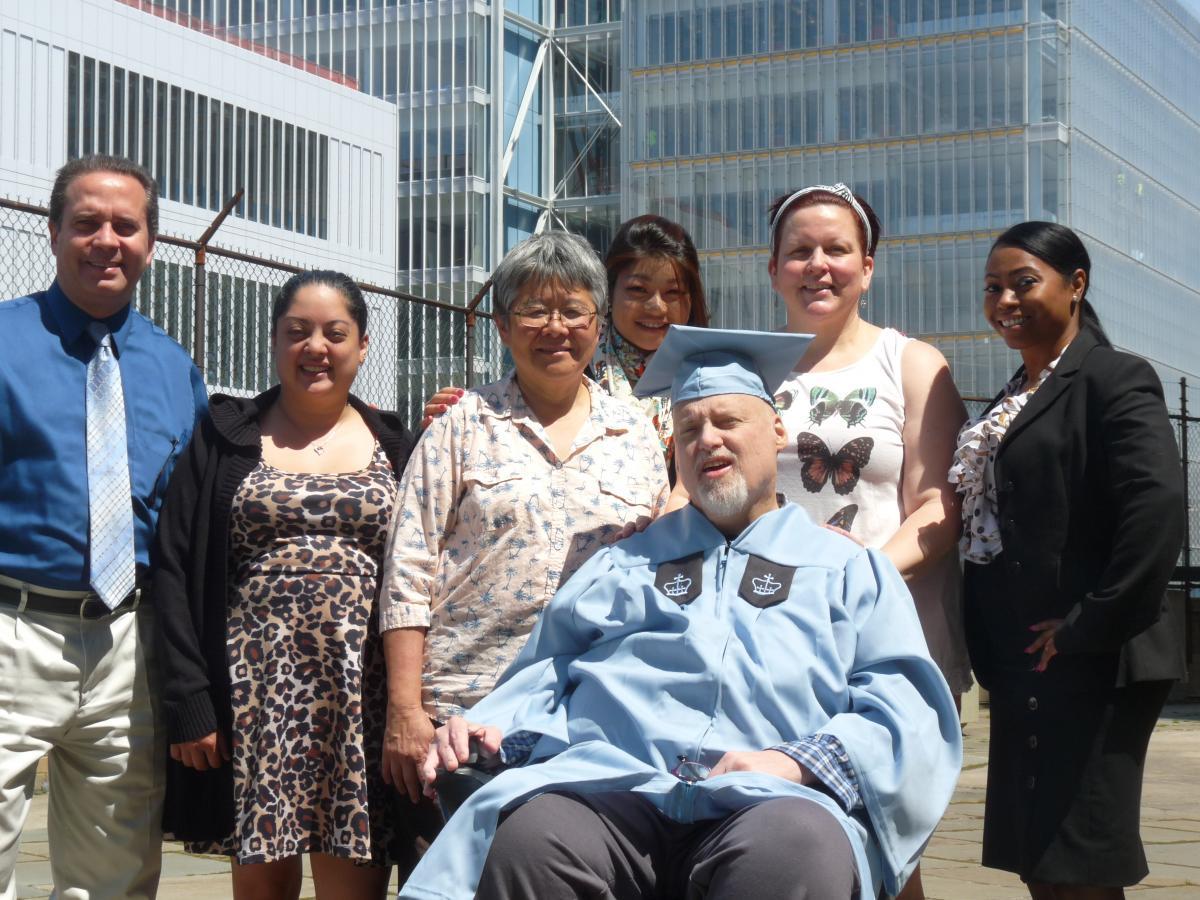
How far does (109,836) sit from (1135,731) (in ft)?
8.05

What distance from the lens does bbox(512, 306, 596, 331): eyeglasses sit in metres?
4.41

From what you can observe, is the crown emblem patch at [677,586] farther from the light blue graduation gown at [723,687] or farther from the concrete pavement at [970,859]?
the concrete pavement at [970,859]

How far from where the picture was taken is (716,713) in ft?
12.5

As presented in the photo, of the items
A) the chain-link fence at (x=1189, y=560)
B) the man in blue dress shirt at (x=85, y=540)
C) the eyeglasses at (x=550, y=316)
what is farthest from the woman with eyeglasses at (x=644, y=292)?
the chain-link fence at (x=1189, y=560)

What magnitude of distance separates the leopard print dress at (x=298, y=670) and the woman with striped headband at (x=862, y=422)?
3.68ft

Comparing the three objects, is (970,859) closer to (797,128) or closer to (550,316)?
(550,316)

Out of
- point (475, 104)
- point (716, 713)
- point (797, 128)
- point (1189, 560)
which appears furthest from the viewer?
point (475, 104)

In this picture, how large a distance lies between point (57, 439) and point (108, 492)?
6.7 inches

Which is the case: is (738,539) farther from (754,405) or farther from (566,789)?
(566,789)

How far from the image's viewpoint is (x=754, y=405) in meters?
4.06

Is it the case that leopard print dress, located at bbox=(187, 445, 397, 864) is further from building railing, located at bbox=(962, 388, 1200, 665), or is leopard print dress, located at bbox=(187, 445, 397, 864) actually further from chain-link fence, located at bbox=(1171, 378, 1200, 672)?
chain-link fence, located at bbox=(1171, 378, 1200, 672)

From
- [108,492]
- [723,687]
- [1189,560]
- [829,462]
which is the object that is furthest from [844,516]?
[1189,560]

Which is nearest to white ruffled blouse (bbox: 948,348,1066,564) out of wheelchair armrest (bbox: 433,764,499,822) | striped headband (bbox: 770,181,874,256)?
striped headband (bbox: 770,181,874,256)

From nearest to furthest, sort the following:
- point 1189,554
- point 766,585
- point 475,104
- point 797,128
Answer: point 766,585
point 1189,554
point 797,128
point 475,104
